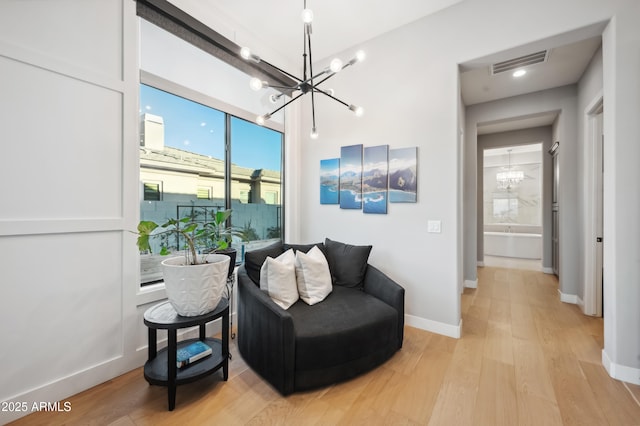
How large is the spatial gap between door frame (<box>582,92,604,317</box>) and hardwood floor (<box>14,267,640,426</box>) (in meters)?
0.93

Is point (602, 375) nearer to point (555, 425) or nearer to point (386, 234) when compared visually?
point (555, 425)

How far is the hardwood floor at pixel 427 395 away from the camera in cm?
151

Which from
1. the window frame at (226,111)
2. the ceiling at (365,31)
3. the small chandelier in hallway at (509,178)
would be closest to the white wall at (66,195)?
the window frame at (226,111)

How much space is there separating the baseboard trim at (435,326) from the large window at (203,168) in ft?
6.38

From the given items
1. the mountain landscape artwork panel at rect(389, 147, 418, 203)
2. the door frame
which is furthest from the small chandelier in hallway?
the mountain landscape artwork panel at rect(389, 147, 418, 203)

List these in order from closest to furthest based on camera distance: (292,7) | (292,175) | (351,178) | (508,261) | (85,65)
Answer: (85,65) < (292,7) < (351,178) < (292,175) < (508,261)

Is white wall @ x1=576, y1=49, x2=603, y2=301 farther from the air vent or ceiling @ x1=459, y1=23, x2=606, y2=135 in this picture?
the air vent

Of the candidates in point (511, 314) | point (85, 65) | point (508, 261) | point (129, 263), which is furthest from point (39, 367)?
point (508, 261)

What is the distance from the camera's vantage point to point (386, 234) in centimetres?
289

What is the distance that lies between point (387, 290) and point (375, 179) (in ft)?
4.16

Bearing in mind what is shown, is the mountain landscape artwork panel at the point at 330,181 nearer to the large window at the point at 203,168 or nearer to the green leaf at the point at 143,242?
the large window at the point at 203,168

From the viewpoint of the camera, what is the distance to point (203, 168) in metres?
2.62

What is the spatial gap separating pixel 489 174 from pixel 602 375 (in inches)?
293

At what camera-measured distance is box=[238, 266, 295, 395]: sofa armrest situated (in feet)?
5.41
